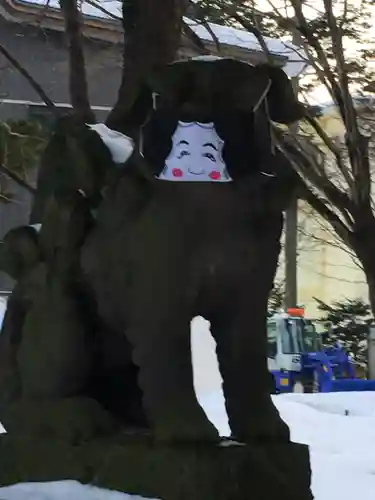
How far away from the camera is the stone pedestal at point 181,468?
136cm

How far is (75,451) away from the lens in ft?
4.95

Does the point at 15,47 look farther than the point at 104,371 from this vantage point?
Yes

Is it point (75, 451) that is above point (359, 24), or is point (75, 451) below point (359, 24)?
below

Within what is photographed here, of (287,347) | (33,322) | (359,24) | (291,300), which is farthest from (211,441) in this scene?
(291,300)

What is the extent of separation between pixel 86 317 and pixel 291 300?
1022 cm

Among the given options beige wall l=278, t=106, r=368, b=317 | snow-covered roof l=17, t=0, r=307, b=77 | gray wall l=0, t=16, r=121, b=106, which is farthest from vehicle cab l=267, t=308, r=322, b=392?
snow-covered roof l=17, t=0, r=307, b=77

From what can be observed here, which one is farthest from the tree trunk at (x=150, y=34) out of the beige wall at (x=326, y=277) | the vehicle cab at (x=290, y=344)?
the beige wall at (x=326, y=277)

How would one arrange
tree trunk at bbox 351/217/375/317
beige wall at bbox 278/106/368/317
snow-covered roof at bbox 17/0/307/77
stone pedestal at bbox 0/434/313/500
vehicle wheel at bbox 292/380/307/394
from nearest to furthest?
stone pedestal at bbox 0/434/313/500 → tree trunk at bbox 351/217/375/317 → snow-covered roof at bbox 17/0/307/77 → vehicle wheel at bbox 292/380/307/394 → beige wall at bbox 278/106/368/317

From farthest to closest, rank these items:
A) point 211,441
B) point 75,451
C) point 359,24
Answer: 1. point 359,24
2. point 75,451
3. point 211,441

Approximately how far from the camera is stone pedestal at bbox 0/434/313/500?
1.36 meters

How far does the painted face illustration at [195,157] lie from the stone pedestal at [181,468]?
431mm

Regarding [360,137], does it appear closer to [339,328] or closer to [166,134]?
[166,134]

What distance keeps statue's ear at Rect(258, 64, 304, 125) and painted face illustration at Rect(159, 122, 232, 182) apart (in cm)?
12

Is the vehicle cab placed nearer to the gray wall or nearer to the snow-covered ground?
the gray wall
